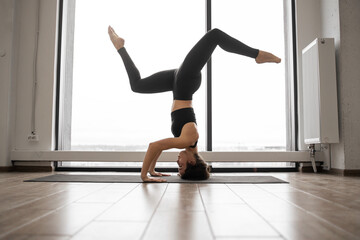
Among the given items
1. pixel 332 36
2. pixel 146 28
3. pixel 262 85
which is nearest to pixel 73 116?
pixel 146 28

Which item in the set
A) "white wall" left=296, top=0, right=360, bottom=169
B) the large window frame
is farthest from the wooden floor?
the large window frame

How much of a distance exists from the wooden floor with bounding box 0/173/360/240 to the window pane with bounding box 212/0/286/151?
2311 mm

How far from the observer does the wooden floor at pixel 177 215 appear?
1013 millimetres

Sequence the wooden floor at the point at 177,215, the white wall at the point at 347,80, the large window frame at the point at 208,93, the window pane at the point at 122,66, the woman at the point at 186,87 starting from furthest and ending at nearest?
the window pane at the point at 122,66
the large window frame at the point at 208,93
the white wall at the point at 347,80
the woman at the point at 186,87
the wooden floor at the point at 177,215

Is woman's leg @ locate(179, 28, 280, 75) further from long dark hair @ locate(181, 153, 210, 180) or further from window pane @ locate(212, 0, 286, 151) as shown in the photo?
window pane @ locate(212, 0, 286, 151)

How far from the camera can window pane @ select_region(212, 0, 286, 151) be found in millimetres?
4254

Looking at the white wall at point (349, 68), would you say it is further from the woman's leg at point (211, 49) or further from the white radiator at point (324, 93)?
the woman's leg at point (211, 49)

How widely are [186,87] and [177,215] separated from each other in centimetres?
167

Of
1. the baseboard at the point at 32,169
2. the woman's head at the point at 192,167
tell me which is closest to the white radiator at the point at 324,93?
the woman's head at the point at 192,167

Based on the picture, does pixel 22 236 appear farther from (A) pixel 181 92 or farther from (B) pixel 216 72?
(B) pixel 216 72

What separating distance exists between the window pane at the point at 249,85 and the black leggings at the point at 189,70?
1423mm

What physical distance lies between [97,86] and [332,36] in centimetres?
295

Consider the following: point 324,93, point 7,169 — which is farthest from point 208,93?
point 7,169

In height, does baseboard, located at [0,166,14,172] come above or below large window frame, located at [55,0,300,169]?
below
